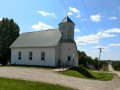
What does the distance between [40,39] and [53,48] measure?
18.1 ft

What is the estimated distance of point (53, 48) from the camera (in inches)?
1542

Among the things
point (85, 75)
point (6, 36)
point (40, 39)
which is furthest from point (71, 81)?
point (6, 36)

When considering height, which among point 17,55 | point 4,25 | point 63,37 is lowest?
point 17,55

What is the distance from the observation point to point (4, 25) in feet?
196

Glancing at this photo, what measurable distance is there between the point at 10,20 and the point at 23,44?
57.6ft

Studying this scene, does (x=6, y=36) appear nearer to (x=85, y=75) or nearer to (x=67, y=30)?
(x=67, y=30)

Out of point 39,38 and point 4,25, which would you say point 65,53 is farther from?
point 4,25

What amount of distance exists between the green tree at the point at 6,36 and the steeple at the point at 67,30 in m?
21.1

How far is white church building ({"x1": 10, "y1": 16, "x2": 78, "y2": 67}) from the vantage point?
39809mm

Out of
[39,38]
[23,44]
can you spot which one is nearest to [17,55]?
[23,44]

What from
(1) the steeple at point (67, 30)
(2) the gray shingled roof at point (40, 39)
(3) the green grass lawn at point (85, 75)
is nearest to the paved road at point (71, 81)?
(3) the green grass lawn at point (85, 75)

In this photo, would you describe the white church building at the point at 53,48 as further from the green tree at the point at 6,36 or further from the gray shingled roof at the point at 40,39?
the green tree at the point at 6,36

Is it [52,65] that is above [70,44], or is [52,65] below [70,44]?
below

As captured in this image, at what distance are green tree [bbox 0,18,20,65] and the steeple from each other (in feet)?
69.2
